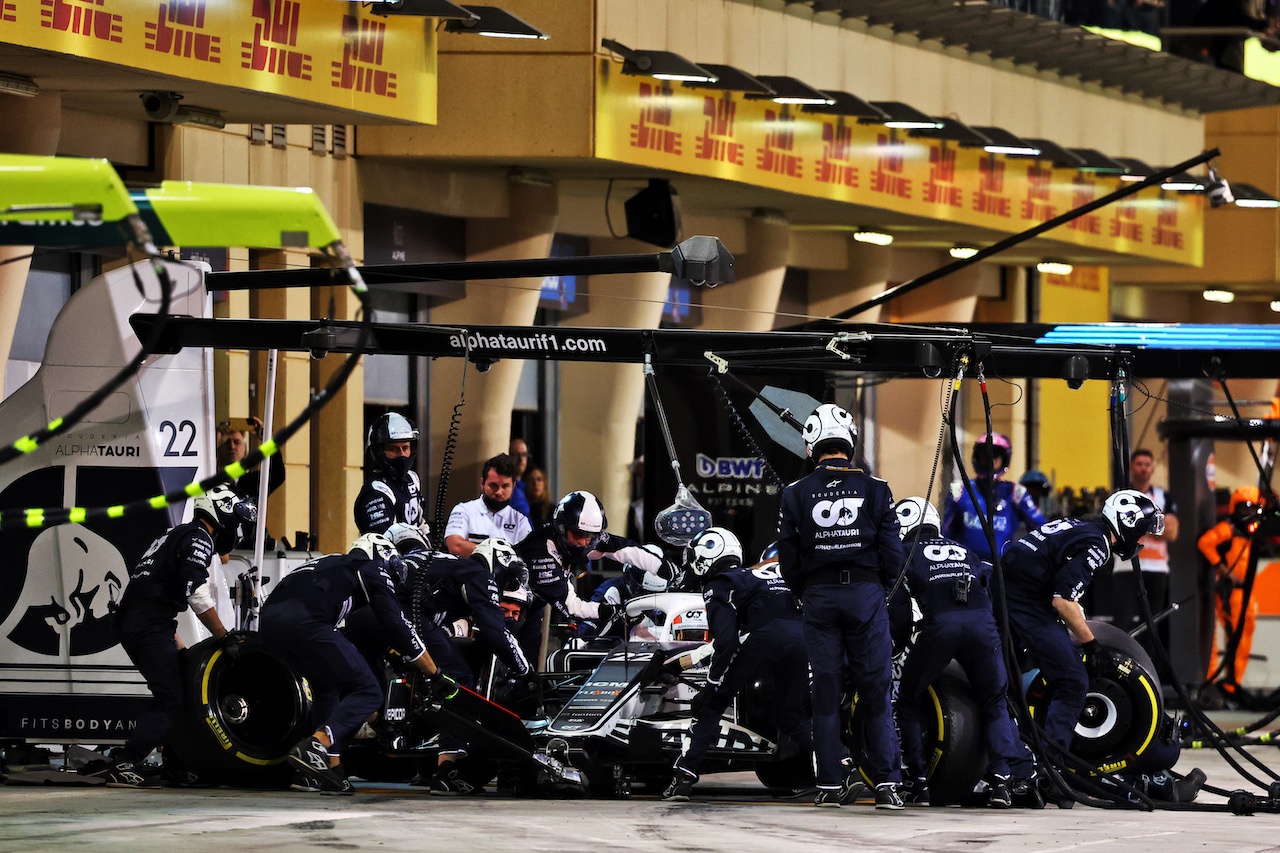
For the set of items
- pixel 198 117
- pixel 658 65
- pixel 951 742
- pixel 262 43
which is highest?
pixel 658 65

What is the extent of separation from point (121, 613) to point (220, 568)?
2.57ft

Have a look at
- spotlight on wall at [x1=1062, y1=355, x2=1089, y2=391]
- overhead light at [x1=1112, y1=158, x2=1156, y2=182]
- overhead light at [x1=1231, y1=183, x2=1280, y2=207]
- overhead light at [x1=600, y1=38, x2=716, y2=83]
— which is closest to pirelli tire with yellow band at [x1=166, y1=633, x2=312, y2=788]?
spotlight on wall at [x1=1062, y1=355, x2=1089, y2=391]

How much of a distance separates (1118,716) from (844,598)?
2143mm

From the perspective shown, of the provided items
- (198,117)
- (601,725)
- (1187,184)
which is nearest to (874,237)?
(1187,184)

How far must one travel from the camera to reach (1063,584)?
1288 cm

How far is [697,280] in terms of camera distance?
12773mm

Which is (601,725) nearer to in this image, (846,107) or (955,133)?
(846,107)

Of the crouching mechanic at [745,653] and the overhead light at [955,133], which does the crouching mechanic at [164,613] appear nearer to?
the crouching mechanic at [745,653]

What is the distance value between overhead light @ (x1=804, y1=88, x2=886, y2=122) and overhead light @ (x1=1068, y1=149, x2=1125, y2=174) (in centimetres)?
446

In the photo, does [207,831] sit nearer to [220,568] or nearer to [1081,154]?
[220,568]

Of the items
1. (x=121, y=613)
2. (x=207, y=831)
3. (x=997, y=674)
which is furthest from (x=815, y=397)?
(x=207, y=831)

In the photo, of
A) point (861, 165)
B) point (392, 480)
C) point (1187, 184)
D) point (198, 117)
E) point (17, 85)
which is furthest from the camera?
point (1187, 184)

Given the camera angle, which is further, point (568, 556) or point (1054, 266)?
point (1054, 266)

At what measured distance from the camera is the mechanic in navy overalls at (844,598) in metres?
Result: 12.1
